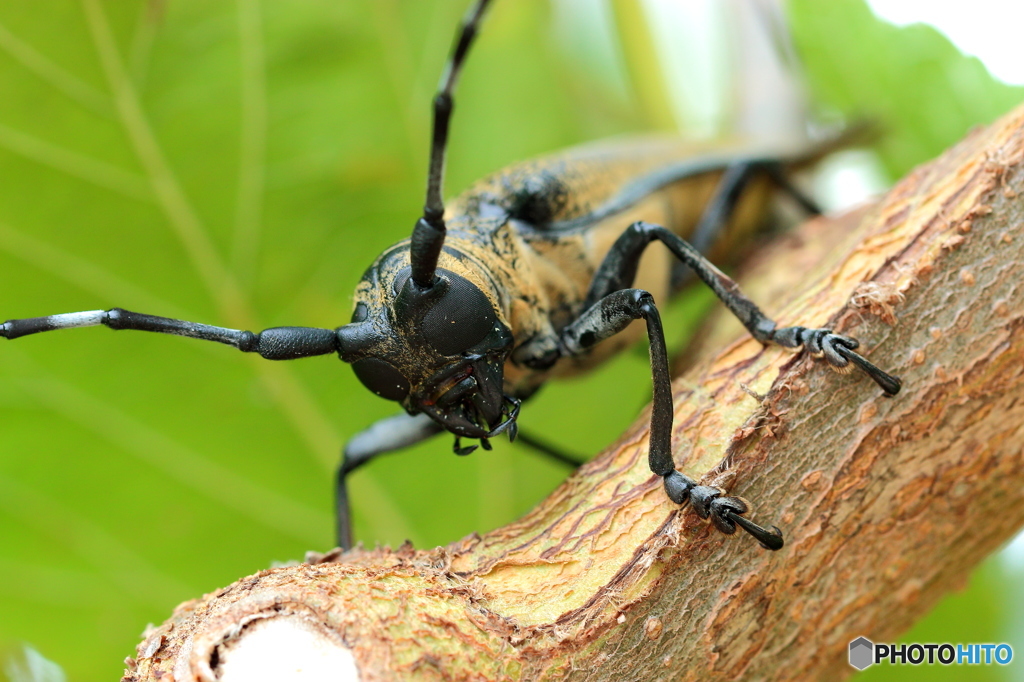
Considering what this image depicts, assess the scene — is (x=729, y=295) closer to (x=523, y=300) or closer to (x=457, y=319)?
(x=523, y=300)

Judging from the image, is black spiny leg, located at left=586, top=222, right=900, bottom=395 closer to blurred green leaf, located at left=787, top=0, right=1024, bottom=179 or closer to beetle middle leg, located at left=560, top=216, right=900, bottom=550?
beetle middle leg, located at left=560, top=216, right=900, bottom=550

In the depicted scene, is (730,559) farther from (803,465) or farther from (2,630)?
(2,630)

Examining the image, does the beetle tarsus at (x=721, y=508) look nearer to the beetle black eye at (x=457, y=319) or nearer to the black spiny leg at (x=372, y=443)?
the beetle black eye at (x=457, y=319)

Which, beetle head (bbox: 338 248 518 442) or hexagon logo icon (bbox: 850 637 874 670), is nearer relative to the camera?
hexagon logo icon (bbox: 850 637 874 670)

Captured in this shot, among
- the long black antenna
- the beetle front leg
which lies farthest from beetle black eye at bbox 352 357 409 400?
the beetle front leg

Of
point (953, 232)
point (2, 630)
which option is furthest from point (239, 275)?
point (953, 232)
